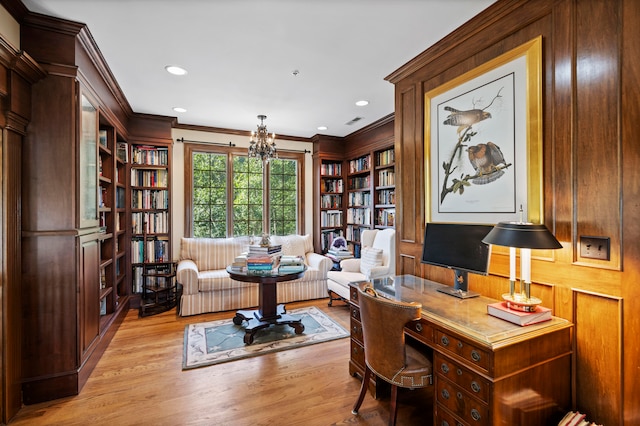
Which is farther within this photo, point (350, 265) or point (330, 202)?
point (330, 202)

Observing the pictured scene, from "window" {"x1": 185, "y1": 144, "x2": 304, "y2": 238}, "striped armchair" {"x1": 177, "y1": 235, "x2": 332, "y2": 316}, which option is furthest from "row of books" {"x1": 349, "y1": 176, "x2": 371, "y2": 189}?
"striped armchair" {"x1": 177, "y1": 235, "x2": 332, "y2": 316}

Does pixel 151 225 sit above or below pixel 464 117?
below

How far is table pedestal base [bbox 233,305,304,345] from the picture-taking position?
10.2ft

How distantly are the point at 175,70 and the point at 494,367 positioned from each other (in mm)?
3273

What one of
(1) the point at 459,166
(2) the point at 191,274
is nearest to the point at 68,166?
(2) the point at 191,274

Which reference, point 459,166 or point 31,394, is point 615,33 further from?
point 31,394

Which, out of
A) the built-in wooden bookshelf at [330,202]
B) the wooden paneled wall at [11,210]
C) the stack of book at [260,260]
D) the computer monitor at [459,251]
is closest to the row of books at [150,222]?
the stack of book at [260,260]

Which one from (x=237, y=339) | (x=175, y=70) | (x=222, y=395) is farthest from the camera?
(x=237, y=339)

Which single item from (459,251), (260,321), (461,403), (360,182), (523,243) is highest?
(360,182)

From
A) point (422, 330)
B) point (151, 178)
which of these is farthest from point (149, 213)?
point (422, 330)

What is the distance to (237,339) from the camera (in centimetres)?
316

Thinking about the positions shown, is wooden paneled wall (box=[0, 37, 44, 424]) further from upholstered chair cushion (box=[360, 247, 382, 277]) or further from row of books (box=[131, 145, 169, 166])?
upholstered chair cushion (box=[360, 247, 382, 277])

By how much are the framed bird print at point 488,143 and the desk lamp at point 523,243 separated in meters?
0.28

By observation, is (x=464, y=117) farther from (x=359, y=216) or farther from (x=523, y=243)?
(x=359, y=216)
